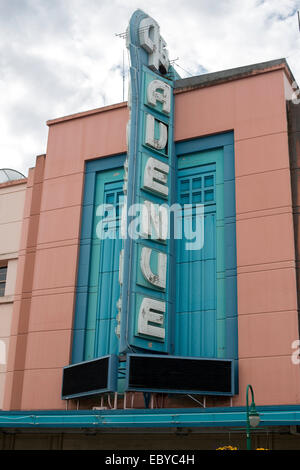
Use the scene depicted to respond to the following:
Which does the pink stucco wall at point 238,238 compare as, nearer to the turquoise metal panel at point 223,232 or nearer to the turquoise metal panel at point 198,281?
the turquoise metal panel at point 223,232

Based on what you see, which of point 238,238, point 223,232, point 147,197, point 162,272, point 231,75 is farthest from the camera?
point 231,75

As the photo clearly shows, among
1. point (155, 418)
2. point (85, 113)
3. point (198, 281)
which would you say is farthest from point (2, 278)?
point (155, 418)

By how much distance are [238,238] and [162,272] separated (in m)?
3.37

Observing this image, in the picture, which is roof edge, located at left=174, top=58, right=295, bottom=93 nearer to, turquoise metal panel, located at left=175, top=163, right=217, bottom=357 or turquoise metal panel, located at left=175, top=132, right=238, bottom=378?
turquoise metal panel, located at left=175, top=132, right=238, bottom=378

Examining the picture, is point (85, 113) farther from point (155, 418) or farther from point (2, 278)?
point (155, 418)

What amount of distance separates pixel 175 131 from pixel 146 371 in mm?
11179

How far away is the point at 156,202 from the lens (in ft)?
92.8

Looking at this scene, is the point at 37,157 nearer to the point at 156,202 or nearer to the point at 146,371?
the point at 156,202

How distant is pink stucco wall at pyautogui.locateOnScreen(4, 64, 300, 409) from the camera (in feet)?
82.2

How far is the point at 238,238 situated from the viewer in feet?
88.3

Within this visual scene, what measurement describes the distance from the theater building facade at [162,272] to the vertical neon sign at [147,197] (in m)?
0.06

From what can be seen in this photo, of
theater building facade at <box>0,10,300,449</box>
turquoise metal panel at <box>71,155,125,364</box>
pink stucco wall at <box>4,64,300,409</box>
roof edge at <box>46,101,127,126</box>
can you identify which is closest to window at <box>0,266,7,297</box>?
theater building facade at <box>0,10,300,449</box>

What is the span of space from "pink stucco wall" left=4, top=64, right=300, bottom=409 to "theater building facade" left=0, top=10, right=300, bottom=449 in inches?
2.5
